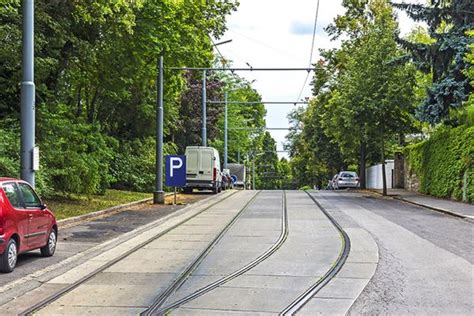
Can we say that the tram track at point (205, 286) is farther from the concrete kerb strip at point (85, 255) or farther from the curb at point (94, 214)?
the curb at point (94, 214)

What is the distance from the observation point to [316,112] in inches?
2111

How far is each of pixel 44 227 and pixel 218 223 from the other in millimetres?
7652

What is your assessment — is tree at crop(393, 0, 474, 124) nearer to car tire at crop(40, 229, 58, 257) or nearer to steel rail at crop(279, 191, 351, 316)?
steel rail at crop(279, 191, 351, 316)

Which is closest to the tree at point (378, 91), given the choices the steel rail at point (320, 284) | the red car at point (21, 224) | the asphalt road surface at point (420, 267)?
the asphalt road surface at point (420, 267)

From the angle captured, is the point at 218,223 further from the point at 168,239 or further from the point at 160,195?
the point at 160,195

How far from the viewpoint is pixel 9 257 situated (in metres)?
9.22

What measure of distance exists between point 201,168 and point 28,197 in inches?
1001

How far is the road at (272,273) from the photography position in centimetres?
735

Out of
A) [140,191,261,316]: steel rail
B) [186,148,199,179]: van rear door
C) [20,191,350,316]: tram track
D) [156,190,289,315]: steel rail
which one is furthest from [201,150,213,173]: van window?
[20,191,350,316]: tram track

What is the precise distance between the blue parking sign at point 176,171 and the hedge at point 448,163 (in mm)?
11717

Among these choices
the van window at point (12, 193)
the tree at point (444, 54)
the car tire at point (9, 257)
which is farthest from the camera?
the tree at point (444, 54)

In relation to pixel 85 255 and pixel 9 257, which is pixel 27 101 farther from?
pixel 9 257

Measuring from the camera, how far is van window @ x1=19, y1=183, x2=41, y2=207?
10.2m

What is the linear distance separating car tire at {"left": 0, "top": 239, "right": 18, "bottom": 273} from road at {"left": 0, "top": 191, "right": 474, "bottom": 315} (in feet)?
2.15
